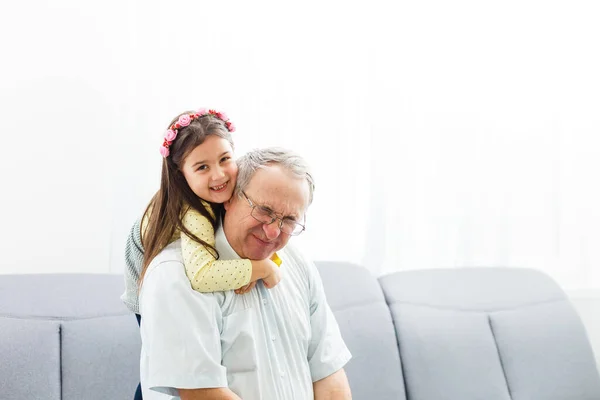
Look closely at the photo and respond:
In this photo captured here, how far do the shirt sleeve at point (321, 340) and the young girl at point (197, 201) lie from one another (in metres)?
0.21

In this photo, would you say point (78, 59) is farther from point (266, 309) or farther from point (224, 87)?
Result: point (266, 309)

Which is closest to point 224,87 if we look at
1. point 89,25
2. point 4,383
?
point 89,25

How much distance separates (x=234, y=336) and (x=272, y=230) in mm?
263

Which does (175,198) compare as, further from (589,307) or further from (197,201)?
(589,307)

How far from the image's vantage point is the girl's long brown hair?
5.57 ft

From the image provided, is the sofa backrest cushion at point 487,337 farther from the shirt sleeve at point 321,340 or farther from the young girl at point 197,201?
the young girl at point 197,201

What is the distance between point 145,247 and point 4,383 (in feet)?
1.87

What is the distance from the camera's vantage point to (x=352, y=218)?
2760 millimetres

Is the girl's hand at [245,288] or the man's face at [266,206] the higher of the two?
the man's face at [266,206]

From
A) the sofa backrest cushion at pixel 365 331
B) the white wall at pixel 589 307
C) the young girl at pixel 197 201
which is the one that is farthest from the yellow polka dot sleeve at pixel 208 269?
the white wall at pixel 589 307

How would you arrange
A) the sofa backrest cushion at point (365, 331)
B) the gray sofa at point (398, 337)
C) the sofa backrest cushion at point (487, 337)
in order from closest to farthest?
the gray sofa at point (398, 337)
the sofa backrest cushion at point (365, 331)
the sofa backrest cushion at point (487, 337)

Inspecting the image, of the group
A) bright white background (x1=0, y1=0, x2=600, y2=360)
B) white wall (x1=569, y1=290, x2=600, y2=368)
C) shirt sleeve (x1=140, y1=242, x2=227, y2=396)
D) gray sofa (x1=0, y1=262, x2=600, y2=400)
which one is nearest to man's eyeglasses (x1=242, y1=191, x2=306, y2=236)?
shirt sleeve (x1=140, y1=242, x2=227, y2=396)

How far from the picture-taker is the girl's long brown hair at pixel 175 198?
1.70 meters

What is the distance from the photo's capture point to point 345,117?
108 inches
